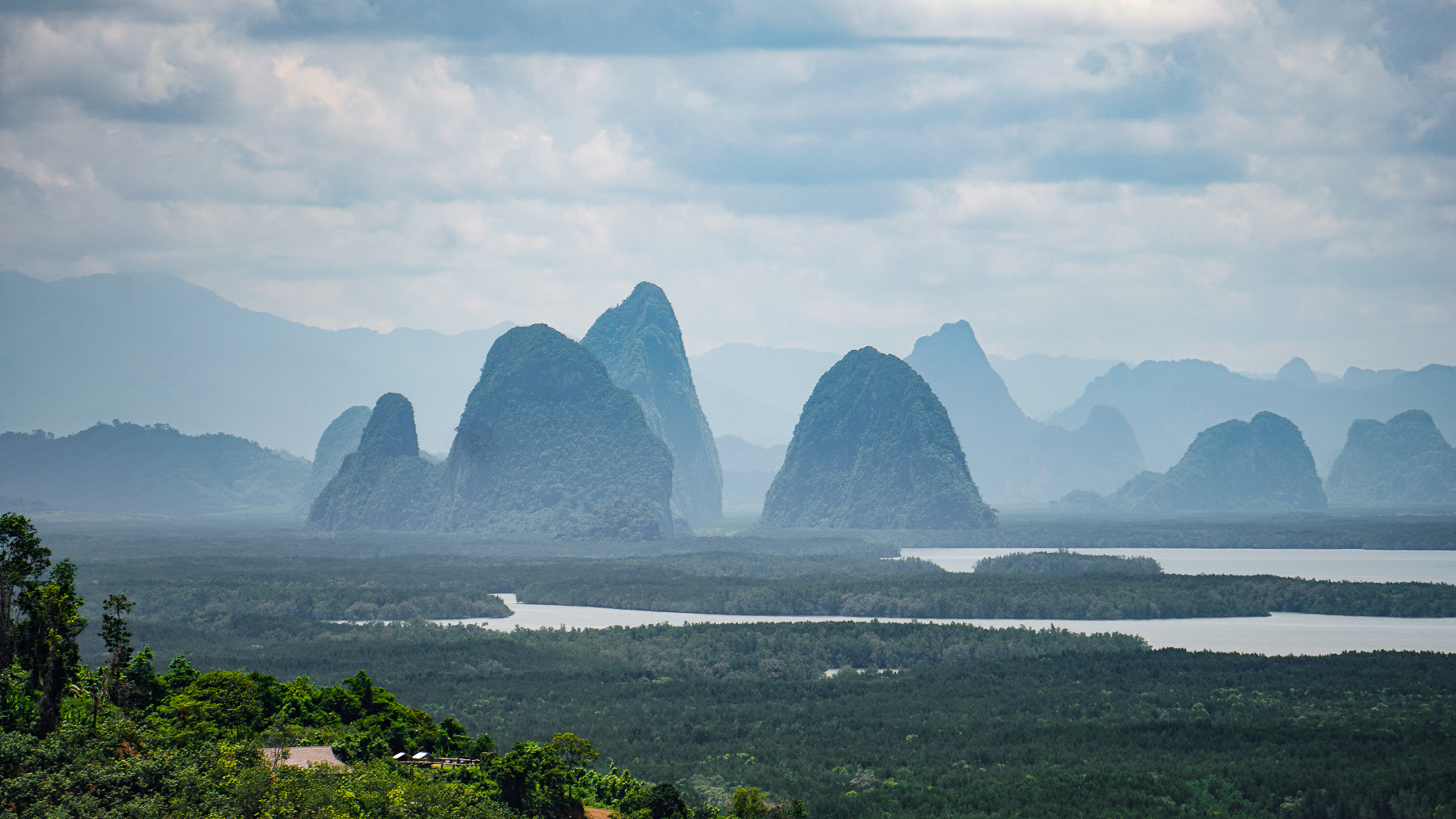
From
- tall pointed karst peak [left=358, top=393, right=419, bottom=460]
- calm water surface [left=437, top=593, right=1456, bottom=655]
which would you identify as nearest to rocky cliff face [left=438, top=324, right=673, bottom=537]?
tall pointed karst peak [left=358, top=393, right=419, bottom=460]

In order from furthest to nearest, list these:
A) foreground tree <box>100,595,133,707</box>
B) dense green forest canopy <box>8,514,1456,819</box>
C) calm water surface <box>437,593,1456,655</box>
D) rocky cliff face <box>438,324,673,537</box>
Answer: rocky cliff face <box>438,324,673,537</box>, calm water surface <box>437,593,1456,655</box>, foreground tree <box>100,595,133,707</box>, dense green forest canopy <box>8,514,1456,819</box>

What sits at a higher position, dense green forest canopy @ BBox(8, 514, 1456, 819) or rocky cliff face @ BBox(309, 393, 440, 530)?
rocky cliff face @ BBox(309, 393, 440, 530)

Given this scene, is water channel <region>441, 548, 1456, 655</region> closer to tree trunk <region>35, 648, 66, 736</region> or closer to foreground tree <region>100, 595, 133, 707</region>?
foreground tree <region>100, 595, 133, 707</region>

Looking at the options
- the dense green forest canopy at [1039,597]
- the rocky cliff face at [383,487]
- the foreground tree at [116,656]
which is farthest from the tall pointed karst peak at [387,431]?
the foreground tree at [116,656]

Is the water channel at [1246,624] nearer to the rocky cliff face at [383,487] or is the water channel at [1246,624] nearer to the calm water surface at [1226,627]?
the calm water surface at [1226,627]

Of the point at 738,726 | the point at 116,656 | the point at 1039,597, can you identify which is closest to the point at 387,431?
the point at 1039,597

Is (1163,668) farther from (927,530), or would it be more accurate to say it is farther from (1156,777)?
(927,530)

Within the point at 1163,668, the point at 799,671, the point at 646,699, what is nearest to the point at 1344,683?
the point at 1163,668
